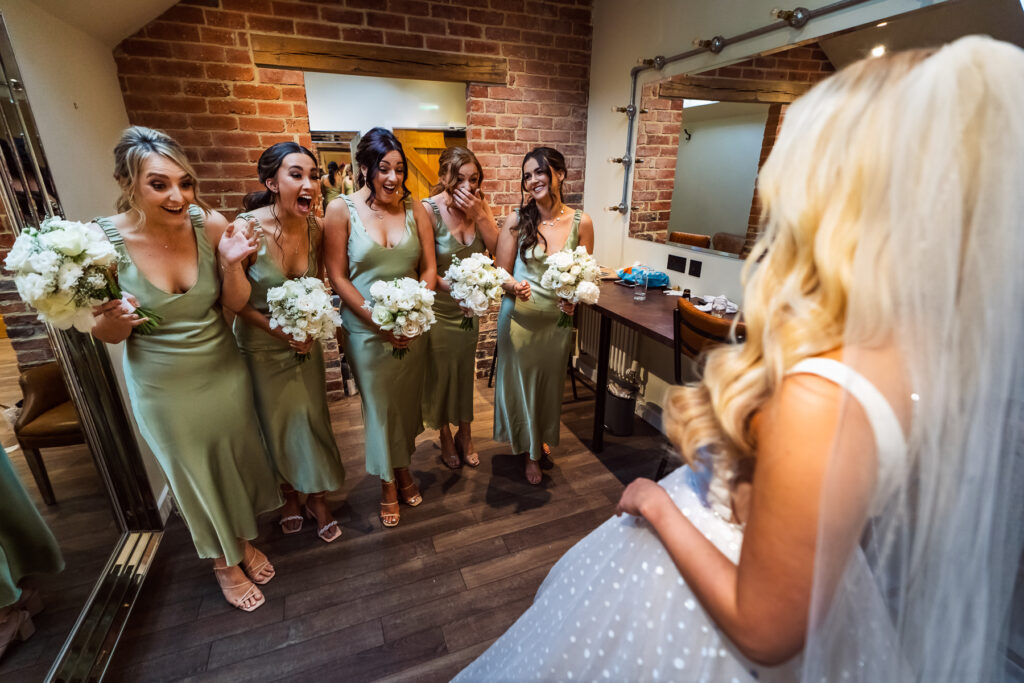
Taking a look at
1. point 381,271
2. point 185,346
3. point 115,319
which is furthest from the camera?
point 381,271

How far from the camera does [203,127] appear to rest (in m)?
2.91

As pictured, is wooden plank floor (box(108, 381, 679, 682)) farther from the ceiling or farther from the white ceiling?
the white ceiling

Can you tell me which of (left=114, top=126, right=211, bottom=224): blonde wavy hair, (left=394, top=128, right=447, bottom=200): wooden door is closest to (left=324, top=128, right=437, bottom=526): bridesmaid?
(left=114, top=126, right=211, bottom=224): blonde wavy hair

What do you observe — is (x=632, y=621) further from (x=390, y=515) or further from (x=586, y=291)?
(x=390, y=515)

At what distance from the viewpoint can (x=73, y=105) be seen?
2.05 meters

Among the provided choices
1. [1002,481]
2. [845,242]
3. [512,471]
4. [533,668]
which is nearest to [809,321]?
[845,242]

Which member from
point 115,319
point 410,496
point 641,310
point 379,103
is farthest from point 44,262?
point 379,103

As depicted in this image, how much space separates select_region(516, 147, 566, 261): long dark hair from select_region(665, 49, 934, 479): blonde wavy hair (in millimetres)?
1792

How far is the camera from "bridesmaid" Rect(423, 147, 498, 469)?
2398 mm

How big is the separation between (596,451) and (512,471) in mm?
590

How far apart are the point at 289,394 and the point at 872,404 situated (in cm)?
205

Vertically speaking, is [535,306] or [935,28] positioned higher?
[935,28]

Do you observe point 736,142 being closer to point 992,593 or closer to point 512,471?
point 512,471

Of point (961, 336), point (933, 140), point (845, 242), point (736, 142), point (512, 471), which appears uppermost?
point (736, 142)
